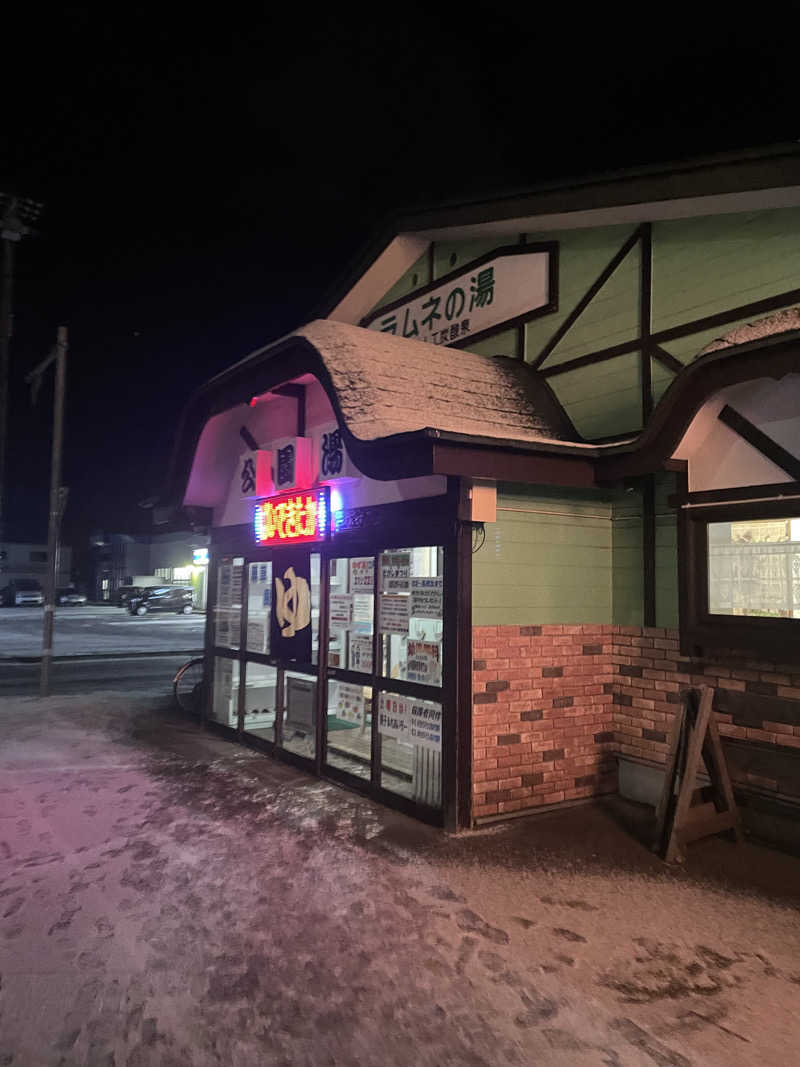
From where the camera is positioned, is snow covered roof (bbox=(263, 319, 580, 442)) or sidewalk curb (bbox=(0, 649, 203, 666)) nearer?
snow covered roof (bbox=(263, 319, 580, 442))

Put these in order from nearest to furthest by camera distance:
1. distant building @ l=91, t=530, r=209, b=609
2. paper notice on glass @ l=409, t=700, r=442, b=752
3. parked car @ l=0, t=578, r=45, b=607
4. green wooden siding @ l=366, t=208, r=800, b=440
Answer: green wooden siding @ l=366, t=208, r=800, b=440 → paper notice on glass @ l=409, t=700, r=442, b=752 → parked car @ l=0, t=578, r=45, b=607 → distant building @ l=91, t=530, r=209, b=609

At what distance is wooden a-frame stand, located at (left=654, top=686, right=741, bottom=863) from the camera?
546 centimetres

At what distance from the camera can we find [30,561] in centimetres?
6316

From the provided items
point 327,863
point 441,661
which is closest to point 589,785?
point 441,661

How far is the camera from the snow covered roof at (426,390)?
20.0ft

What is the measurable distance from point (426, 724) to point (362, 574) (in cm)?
172

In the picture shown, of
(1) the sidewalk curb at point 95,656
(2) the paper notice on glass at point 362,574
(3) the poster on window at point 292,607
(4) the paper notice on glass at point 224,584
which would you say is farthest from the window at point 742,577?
(1) the sidewalk curb at point 95,656

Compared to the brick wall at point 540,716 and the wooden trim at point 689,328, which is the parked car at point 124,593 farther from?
the brick wall at point 540,716

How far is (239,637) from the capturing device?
31.3ft

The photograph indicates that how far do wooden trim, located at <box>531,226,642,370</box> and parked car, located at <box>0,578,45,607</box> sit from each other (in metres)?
48.0

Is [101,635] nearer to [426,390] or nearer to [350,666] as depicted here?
[350,666]

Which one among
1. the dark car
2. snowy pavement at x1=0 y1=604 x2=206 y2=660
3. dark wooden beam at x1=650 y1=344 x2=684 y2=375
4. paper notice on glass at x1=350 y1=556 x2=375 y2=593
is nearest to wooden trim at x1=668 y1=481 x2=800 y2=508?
dark wooden beam at x1=650 y1=344 x2=684 y2=375

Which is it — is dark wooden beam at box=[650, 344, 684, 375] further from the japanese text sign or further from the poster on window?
the poster on window

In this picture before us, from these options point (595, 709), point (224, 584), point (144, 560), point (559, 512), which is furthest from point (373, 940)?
point (144, 560)
